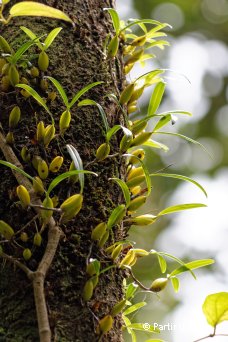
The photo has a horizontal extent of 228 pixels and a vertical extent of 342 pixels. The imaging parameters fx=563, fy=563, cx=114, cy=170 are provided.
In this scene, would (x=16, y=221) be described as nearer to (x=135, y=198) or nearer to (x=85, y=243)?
(x=85, y=243)

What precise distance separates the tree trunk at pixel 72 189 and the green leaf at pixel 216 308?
0.45ft

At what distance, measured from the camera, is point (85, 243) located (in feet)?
2.70

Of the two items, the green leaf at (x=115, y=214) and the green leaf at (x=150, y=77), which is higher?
the green leaf at (x=150, y=77)

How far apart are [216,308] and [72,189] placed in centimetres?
29

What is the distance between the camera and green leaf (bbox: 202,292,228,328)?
0.86 meters

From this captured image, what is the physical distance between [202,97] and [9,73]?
9.81 feet

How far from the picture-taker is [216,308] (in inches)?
34.2

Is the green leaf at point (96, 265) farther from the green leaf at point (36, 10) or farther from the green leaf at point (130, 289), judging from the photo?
the green leaf at point (36, 10)

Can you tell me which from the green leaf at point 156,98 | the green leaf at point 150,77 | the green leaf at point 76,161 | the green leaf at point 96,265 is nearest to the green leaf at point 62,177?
the green leaf at point 76,161

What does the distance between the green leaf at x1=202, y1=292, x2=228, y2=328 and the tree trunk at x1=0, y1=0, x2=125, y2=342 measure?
0.45 ft

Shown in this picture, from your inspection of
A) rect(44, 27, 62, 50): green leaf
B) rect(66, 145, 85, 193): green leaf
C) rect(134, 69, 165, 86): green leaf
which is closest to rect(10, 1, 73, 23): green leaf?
rect(44, 27, 62, 50): green leaf

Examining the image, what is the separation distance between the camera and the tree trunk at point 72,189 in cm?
76

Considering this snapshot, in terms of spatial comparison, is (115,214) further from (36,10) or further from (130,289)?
(36,10)

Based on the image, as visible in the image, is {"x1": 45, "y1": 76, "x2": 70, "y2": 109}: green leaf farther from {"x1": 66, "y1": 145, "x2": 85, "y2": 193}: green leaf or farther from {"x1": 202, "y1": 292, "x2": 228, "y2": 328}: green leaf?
{"x1": 202, "y1": 292, "x2": 228, "y2": 328}: green leaf
